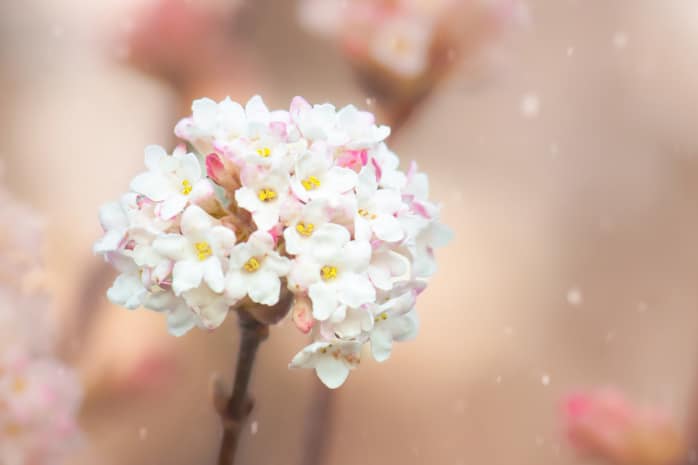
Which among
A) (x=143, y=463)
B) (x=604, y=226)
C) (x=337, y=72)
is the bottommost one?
(x=143, y=463)

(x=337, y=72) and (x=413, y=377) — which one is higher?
(x=337, y=72)

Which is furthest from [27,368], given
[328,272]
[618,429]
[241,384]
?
[618,429]

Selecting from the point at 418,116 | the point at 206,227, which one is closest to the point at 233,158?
the point at 206,227

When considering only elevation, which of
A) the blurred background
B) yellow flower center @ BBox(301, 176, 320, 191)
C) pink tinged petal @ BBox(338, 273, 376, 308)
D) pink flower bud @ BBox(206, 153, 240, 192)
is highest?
the blurred background

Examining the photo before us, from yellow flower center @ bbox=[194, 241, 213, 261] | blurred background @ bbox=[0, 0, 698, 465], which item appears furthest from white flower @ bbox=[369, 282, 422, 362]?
blurred background @ bbox=[0, 0, 698, 465]

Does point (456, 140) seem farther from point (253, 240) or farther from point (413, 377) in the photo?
point (253, 240)

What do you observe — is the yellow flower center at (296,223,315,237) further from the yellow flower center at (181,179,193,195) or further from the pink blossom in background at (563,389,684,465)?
the pink blossom in background at (563,389,684,465)

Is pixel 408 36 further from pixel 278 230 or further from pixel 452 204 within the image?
pixel 278 230
